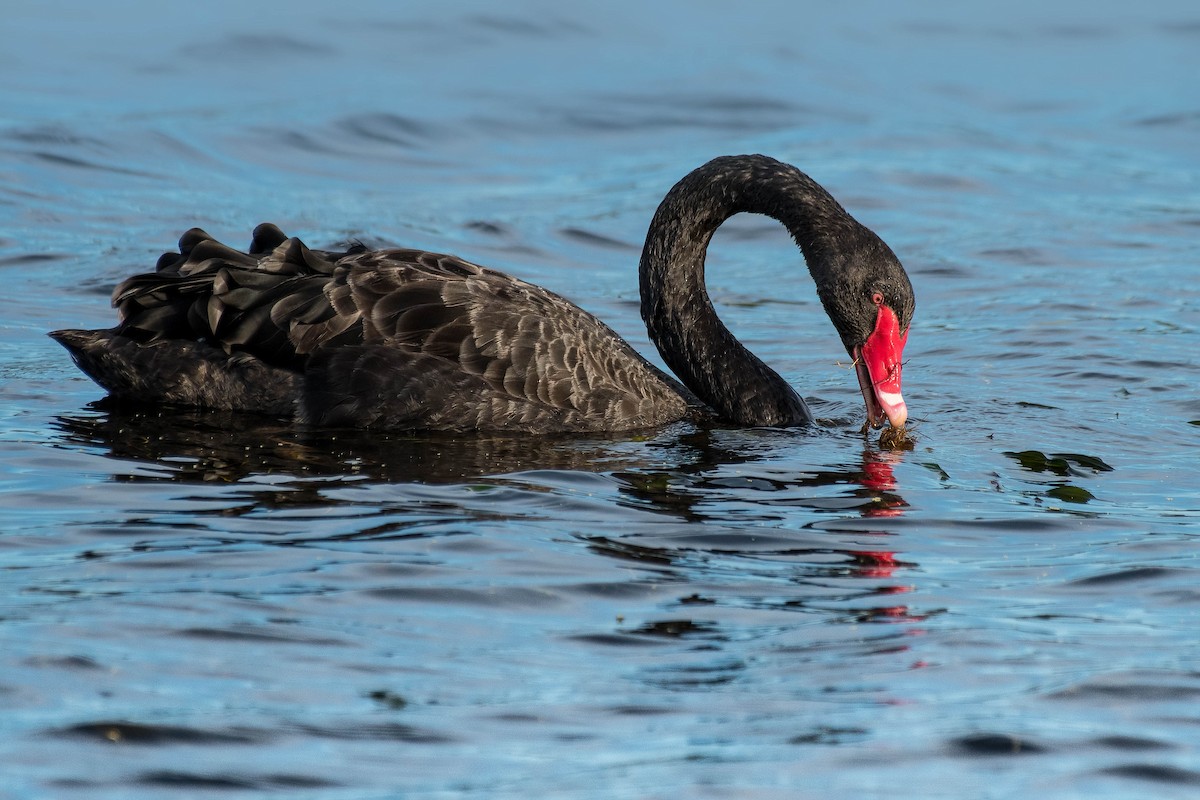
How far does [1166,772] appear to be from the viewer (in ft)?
14.0

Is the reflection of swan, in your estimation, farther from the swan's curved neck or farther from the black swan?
the swan's curved neck

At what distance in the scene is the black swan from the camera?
26.7 ft

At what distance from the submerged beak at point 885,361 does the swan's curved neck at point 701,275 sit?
1.96 feet

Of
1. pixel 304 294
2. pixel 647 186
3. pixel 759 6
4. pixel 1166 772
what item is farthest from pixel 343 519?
pixel 759 6

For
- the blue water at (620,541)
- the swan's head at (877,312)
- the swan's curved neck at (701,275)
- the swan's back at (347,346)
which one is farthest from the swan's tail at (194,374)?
the swan's head at (877,312)

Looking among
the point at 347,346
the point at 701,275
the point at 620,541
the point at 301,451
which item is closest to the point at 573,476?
the point at 620,541

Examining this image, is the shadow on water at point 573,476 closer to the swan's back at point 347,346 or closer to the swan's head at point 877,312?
the swan's back at point 347,346

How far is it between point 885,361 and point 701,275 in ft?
5.18

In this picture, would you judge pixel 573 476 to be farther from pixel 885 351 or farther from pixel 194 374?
pixel 194 374

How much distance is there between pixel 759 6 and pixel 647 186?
562 inches

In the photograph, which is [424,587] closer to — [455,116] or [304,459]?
[304,459]

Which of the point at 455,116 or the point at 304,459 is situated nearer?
the point at 304,459

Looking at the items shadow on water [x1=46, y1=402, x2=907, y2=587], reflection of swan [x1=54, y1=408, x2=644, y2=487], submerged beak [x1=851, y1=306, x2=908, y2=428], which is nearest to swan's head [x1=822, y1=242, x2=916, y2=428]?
submerged beak [x1=851, y1=306, x2=908, y2=428]

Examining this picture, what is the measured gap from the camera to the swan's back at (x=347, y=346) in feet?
26.7
